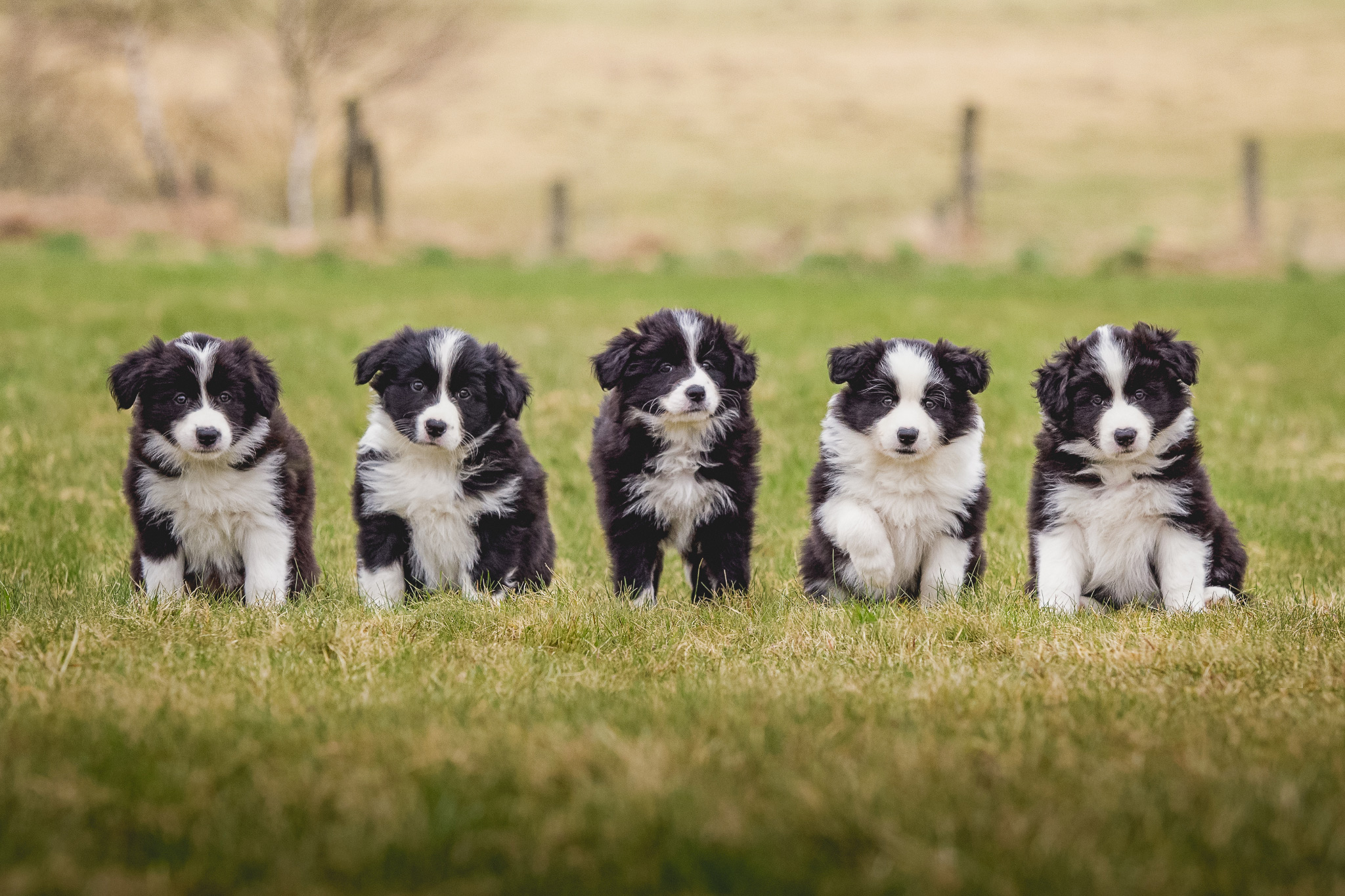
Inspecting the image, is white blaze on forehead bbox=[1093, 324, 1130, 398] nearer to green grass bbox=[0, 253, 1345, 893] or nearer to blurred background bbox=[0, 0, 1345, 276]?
green grass bbox=[0, 253, 1345, 893]

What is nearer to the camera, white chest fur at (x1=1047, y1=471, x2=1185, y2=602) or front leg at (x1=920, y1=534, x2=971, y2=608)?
white chest fur at (x1=1047, y1=471, x2=1185, y2=602)

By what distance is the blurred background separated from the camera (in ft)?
80.3

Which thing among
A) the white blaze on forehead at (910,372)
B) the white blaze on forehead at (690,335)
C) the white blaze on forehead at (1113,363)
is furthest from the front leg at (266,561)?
the white blaze on forehead at (1113,363)

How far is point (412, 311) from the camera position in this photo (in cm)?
1382

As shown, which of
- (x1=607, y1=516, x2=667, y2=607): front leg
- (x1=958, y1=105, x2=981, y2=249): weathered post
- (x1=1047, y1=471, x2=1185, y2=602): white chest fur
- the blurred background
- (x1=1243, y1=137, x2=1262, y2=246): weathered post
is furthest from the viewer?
(x1=1243, y1=137, x2=1262, y2=246): weathered post

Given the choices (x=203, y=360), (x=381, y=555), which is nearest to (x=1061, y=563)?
(x=381, y=555)

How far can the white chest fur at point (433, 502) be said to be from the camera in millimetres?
4879

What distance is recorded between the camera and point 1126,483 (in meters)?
4.74

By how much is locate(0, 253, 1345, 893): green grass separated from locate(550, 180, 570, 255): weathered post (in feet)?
64.3

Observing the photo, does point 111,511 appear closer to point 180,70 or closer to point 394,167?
point 180,70

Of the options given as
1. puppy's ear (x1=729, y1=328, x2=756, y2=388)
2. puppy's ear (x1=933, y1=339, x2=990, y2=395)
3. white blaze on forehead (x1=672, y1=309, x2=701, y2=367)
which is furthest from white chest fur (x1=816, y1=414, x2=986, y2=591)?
white blaze on forehead (x1=672, y1=309, x2=701, y2=367)

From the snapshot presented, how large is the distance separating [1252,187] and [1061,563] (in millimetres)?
23532

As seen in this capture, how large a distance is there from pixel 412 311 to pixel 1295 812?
12195 millimetres

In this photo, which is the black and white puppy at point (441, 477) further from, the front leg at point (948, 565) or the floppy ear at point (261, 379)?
the front leg at point (948, 565)
